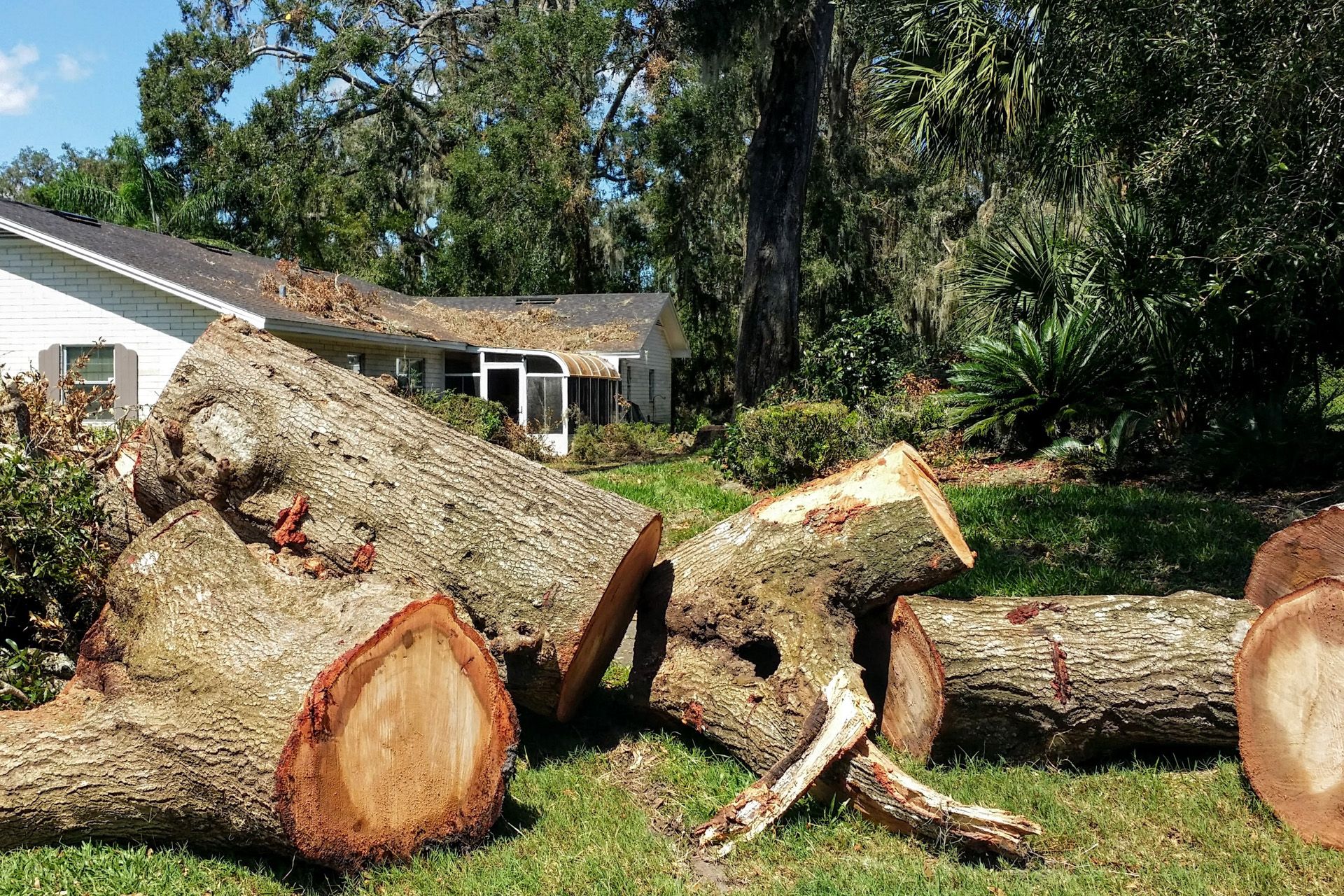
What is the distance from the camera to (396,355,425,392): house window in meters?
21.1

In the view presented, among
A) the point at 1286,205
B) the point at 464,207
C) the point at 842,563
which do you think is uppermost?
the point at 464,207

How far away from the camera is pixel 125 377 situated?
16094 millimetres

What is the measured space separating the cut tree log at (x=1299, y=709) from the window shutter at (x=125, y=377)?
16.1m

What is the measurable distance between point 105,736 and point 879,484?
369 cm

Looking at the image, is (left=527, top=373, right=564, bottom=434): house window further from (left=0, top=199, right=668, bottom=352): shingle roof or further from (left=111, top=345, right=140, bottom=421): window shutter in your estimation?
(left=111, top=345, right=140, bottom=421): window shutter

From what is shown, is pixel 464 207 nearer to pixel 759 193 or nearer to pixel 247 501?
pixel 759 193

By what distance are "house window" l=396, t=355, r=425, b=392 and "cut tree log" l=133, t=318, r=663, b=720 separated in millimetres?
15540

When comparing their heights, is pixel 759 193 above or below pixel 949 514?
above

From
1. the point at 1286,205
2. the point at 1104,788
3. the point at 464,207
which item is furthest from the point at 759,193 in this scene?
the point at 464,207

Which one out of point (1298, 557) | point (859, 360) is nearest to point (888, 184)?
point (859, 360)

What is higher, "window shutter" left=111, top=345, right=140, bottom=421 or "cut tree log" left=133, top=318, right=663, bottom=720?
"window shutter" left=111, top=345, right=140, bottom=421

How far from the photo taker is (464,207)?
31531 millimetres

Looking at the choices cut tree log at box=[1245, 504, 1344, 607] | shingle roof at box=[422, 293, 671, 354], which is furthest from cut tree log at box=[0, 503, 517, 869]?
shingle roof at box=[422, 293, 671, 354]

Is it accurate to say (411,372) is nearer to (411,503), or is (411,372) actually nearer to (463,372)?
(463,372)
